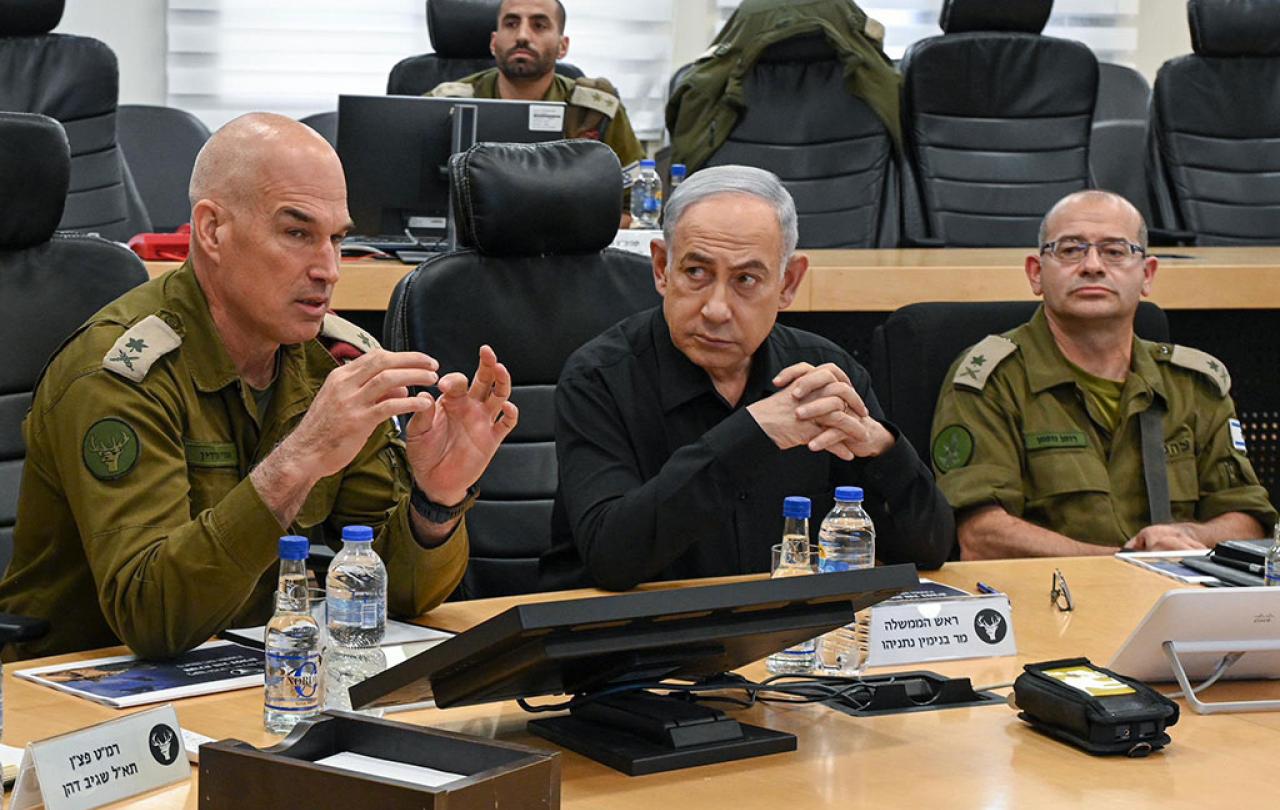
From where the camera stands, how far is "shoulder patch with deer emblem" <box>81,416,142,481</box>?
6.21ft

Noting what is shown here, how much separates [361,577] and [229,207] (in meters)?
0.55

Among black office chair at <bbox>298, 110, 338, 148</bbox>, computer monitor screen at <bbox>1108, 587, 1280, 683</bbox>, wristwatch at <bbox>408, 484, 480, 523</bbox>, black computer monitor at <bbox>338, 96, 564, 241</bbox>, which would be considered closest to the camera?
computer monitor screen at <bbox>1108, 587, 1280, 683</bbox>

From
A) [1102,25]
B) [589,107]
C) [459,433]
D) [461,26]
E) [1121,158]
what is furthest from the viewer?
[1102,25]

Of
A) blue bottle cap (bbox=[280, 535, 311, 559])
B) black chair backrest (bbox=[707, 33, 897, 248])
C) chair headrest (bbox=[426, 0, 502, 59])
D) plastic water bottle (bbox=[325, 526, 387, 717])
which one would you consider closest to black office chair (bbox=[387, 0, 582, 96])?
chair headrest (bbox=[426, 0, 502, 59])

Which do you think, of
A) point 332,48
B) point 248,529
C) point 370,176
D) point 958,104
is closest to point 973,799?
point 248,529

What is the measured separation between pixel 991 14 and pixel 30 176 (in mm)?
3613

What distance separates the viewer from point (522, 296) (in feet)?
9.01

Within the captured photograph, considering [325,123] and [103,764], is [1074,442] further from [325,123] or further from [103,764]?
[325,123]

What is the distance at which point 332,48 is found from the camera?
6406mm

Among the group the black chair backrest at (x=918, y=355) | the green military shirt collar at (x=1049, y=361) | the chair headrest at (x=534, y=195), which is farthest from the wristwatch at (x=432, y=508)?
the green military shirt collar at (x=1049, y=361)

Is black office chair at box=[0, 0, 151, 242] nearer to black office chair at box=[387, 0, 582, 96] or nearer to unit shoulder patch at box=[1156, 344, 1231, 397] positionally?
black office chair at box=[387, 0, 582, 96]

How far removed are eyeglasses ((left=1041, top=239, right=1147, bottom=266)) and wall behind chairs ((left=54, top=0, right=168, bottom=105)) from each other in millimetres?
4096

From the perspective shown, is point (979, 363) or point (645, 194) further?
point (645, 194)

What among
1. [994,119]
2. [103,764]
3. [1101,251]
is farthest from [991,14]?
[103,764]
